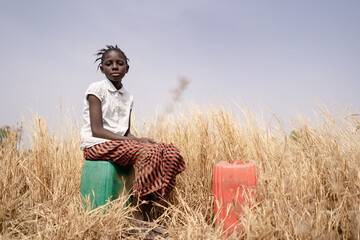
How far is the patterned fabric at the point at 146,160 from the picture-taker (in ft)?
7.09

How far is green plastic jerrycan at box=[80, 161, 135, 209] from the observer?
228 cm

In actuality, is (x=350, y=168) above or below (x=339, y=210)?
above

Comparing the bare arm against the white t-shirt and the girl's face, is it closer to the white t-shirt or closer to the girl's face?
the white t-shirt

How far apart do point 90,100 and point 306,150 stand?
1951 millimetres

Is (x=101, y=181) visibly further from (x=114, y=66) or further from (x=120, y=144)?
(x=114, y=66)

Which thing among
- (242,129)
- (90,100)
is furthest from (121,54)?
(242,129)

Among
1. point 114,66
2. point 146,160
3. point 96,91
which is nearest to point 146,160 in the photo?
point 146,160

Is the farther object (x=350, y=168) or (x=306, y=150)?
(x=306, y=150)

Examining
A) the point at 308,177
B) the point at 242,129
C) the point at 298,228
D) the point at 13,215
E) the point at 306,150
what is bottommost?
the point at 13,215

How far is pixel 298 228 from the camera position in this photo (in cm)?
154

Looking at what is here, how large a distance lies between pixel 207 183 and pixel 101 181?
959mm

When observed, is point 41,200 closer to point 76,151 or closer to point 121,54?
point 76,151

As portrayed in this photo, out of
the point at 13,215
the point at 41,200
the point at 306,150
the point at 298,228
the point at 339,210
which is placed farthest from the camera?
the point at 41,200

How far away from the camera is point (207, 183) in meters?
2.59
